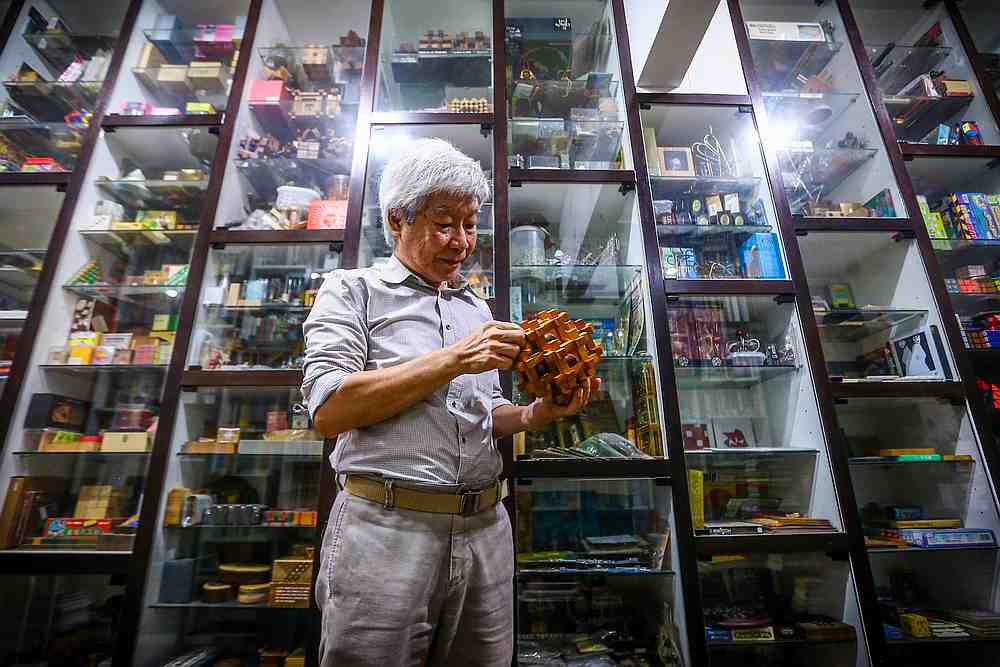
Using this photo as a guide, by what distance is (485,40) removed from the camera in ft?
11.0

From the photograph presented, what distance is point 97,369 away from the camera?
262cm

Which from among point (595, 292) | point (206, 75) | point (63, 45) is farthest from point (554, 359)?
point (63, 45)

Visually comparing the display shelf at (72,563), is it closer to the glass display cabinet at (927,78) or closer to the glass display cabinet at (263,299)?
Result: the glass display cabinet at (263,299)

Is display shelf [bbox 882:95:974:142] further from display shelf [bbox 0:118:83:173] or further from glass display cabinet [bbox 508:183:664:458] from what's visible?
display shelf [bbox 0:118:83:173]

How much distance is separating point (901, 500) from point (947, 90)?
2.75 metres

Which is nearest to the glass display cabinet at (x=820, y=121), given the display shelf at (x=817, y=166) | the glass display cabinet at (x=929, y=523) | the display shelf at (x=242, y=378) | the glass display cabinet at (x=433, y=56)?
the display shelf at (x=817, y=166)

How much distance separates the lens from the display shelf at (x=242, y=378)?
2.37 meters

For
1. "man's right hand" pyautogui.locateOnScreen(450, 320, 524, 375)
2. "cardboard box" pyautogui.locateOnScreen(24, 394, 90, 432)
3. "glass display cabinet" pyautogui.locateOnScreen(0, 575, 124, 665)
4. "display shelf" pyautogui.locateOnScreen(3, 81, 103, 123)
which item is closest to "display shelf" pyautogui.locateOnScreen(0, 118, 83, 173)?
"display shelf" pyautogui.locateOnScreen(3, 81, 103, 123)

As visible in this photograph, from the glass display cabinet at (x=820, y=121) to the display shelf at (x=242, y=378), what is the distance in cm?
302

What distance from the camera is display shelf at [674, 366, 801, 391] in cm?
259

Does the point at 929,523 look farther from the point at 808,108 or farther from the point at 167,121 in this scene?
the point at 167,121

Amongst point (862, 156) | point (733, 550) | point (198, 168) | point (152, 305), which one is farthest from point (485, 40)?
point (733, 550)

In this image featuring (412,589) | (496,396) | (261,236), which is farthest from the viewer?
(261,236)

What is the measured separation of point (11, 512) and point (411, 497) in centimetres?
256
